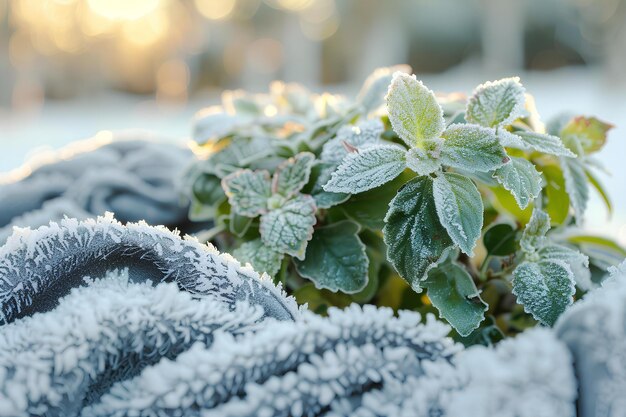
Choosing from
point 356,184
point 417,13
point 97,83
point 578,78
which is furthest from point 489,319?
point 97,83

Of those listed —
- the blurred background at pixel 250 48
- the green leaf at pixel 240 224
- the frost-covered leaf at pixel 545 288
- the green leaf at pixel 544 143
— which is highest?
the green leaf at pixel 544 143

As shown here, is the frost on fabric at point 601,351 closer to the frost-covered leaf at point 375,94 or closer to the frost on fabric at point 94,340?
the frost on fabric at point 94,340

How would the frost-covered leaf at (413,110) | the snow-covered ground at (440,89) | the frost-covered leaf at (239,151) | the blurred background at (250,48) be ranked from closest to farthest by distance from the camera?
1. the frost-covered leaf at (413,110)
2. the frost-covered leaf at (239,151)
3. the snow-covered ground at (440,89)
4. the blurred background at (250,48)

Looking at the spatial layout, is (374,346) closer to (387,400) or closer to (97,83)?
(387,400)

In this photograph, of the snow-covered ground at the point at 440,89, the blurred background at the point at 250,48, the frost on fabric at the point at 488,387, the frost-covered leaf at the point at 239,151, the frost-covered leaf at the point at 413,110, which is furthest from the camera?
the blurred background at the point at 250,48

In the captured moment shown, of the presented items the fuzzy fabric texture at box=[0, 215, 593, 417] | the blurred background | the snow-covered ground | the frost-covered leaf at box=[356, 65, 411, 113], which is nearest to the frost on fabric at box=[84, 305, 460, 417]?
the fuzzy fabric texture at box=[0, 215, 593, 417]

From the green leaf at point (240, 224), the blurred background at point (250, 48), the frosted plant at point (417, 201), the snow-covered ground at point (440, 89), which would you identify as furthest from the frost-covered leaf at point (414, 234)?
the blurred background at point (250, 48)
